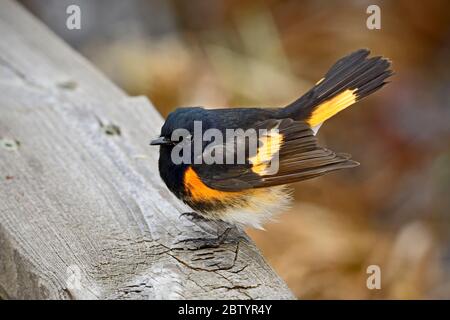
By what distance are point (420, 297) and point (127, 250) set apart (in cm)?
238

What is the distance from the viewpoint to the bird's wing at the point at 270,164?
9.61 feet

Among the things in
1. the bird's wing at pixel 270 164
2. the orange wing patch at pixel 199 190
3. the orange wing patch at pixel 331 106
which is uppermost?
the orange wing patch at pixel 331 106

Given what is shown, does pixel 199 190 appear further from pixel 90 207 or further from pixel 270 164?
pixel 90 207

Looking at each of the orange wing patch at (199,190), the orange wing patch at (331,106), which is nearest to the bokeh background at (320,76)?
the orange wing patch at (331,106)


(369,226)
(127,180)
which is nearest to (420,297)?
(369,226)

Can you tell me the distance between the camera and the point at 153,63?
18.7 ft

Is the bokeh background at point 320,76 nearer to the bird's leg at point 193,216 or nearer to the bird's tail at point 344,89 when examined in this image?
the bird's tail at point 344,89

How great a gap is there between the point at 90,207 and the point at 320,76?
130 inches

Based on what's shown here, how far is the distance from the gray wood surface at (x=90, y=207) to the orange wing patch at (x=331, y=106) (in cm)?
67

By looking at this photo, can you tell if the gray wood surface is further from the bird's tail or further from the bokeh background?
the bokeh background

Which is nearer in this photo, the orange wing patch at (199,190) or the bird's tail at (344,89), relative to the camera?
the orange wing patch at (199,190)

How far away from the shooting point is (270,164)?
9.87 feet

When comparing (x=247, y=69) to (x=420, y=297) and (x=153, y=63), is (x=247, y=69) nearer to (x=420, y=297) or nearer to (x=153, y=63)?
(x=153, y=63)

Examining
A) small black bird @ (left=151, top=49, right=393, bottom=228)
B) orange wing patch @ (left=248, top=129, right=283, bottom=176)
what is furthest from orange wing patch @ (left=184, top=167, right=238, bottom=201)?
orange wing patch @ (left=248, top=129, right=283, bottom=176)
